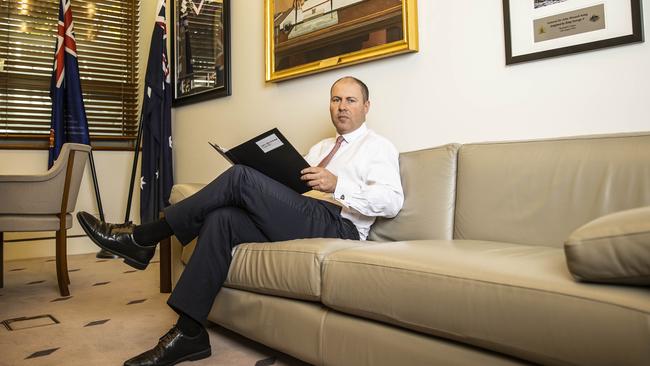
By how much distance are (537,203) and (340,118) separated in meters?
0.94

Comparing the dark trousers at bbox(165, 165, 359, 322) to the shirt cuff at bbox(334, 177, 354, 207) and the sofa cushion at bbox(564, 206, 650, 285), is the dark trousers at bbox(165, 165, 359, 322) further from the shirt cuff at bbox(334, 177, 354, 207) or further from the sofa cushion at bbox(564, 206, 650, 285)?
the sofa cushion at bbox(564, 206, 650, 285)

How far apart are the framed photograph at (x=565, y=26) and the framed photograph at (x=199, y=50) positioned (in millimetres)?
2026

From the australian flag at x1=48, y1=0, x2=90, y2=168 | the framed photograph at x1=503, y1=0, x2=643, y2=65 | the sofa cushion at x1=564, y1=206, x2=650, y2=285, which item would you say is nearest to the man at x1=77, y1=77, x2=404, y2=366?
the framed photograph at x1=503, y1=0, x2=643, y2=65

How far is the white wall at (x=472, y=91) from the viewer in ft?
5.90

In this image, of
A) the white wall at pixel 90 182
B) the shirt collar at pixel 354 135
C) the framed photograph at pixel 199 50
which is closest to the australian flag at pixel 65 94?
the white wall at pixel 90 182

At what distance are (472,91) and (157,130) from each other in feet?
8.43

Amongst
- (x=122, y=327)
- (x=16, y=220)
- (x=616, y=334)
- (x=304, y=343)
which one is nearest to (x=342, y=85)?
(x=304, y=343)

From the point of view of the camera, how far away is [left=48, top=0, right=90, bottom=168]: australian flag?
12.4 ft

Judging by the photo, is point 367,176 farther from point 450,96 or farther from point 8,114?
point 8,114

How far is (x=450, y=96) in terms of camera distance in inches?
87.7

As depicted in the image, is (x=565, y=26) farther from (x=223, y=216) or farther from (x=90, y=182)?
(x=90, y=182)

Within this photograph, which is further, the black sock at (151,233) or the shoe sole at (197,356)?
the black sock at (151,233)

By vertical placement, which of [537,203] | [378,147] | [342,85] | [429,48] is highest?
[429,48]

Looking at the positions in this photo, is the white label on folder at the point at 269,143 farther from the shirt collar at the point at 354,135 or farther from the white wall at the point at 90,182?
Answer: the white wall at the point at 90,182
